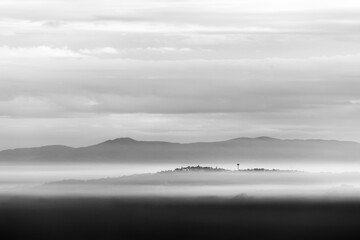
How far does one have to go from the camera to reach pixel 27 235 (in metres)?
111

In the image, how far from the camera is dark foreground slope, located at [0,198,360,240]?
113312mm

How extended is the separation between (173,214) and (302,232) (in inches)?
1613

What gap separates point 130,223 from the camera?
5128 inches

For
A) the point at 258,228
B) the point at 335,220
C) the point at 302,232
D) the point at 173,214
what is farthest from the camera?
the point at 173,214

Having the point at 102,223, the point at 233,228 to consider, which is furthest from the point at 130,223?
the point at 233,228

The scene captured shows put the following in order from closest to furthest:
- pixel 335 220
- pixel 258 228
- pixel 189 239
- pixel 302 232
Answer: pixel 189 239 → pixel 302 232 → pixel 258 228 → pixel 335 220

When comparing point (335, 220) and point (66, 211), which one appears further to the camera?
point (66, 211)

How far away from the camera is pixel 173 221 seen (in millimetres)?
135750

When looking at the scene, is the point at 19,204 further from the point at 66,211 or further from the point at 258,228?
the point at 258,228

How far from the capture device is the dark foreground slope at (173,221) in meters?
113

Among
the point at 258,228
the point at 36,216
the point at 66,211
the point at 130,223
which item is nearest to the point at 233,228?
the point at 258,228

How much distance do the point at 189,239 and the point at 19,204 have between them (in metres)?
83.5

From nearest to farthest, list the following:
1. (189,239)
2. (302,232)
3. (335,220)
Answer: (189,239)
(302,232)
(335,220)

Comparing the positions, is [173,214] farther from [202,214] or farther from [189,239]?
[189,239]
